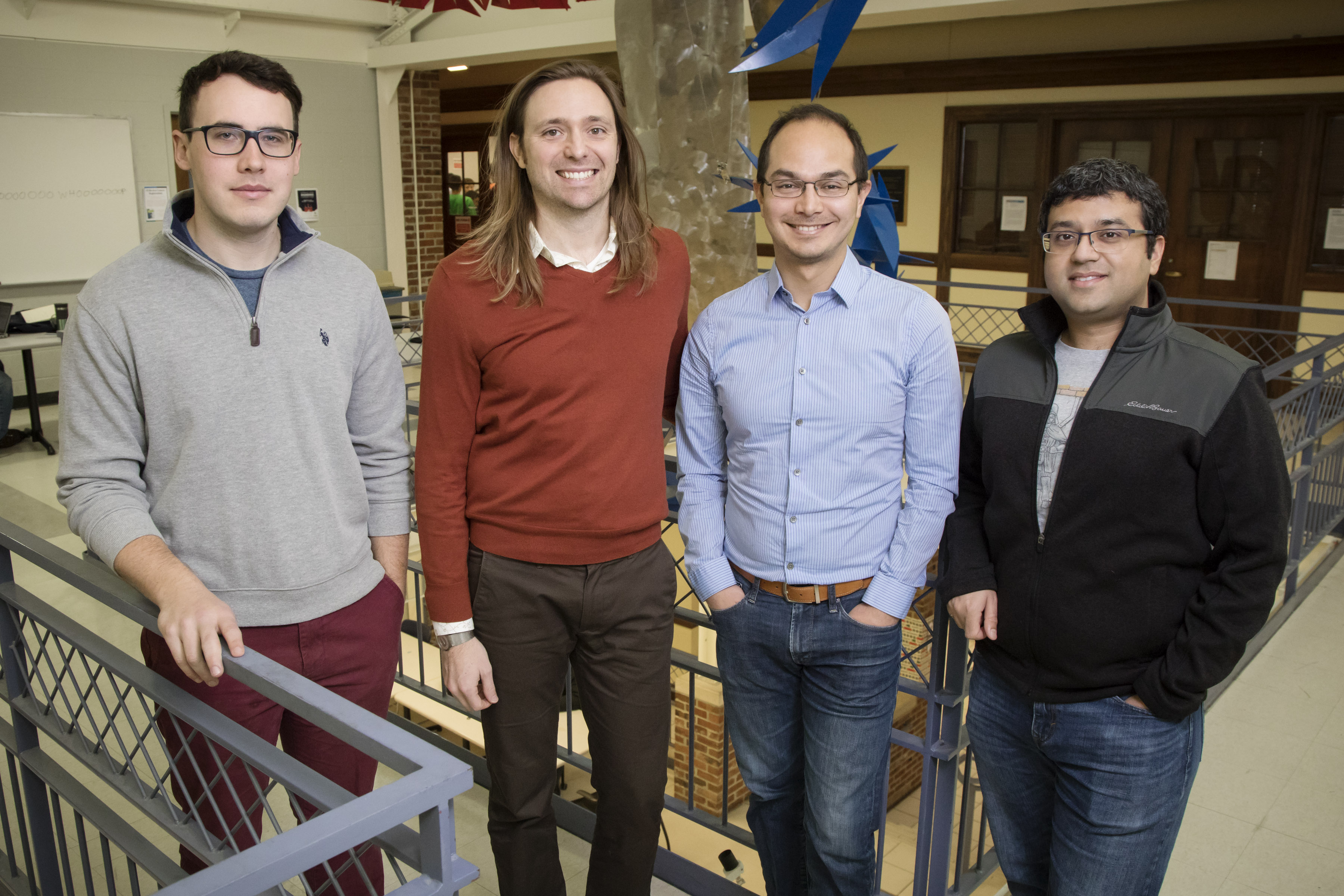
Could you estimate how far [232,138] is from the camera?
1.50 m

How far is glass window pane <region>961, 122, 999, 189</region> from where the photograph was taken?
910 cm

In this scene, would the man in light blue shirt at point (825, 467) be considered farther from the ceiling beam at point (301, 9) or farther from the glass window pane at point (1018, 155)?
the glass window pane at point (1018, 155)

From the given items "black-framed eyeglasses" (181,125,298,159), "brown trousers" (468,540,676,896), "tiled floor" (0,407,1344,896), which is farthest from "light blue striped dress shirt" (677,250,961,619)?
"tiled floor" (0,407,1344,896)

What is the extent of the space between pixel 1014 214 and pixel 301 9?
6.43 m

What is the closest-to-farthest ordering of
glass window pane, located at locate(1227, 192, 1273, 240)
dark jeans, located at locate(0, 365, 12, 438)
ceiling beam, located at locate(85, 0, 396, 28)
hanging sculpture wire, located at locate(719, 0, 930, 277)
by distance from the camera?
1. hanging sculpture wire, located at locate(719, 0, 930, 277)
2. dark jeans, located at locate(0, 365, 12, 438)
3. glass window pane, located at locate(1227, 192, 1273, 240)
4. ceiling beam, located at locate(85, 0, 396, 28)

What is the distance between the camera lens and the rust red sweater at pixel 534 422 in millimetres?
1599

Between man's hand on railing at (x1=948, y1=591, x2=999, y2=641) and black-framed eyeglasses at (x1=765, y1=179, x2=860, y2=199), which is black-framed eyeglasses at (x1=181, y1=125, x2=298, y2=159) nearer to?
black-framed eyeglasses at (x1=765, y1=179, x2=860, y2=199)

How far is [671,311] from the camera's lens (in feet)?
5.63

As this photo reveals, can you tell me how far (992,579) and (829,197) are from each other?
63cm

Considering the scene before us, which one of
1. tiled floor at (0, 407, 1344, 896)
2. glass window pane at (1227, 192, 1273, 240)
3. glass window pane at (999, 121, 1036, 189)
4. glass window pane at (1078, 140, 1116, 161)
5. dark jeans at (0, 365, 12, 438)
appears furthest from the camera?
glass window pane at (999, 121, 1036, 189)

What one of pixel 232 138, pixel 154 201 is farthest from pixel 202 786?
pixel 154 201

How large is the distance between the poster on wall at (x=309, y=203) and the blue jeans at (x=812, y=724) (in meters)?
8.77

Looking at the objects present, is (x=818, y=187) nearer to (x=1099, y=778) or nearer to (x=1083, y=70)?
(x=1099, y=778)

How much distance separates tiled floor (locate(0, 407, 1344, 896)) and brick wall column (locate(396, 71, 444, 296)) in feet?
A: 21.0
